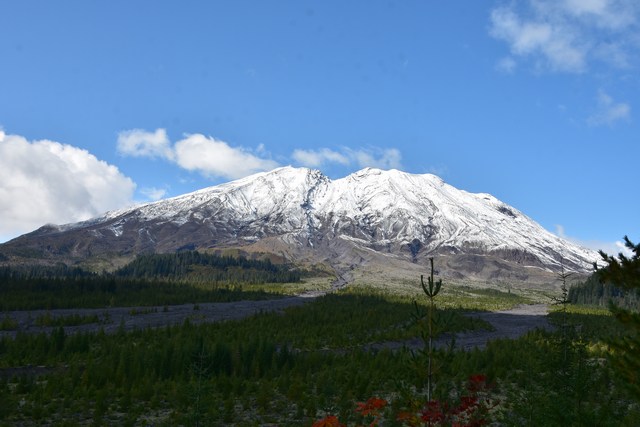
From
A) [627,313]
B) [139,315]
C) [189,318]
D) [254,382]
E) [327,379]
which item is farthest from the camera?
[139,315]

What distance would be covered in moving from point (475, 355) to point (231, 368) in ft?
59.0

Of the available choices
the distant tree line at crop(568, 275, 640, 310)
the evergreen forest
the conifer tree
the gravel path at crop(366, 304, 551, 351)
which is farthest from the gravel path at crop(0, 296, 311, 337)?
the distant tree line at crop(568, 275, 640, 310)

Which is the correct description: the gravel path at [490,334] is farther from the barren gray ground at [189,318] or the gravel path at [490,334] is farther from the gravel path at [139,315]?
the gravel path at [139,315]

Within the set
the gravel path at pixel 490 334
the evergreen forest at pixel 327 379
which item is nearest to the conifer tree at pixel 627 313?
the evergreen forest at pixel 327 379

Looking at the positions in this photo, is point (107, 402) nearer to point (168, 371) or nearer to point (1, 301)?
point (168, 371)

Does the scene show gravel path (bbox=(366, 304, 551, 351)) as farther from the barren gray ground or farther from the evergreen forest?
the evergreen forest

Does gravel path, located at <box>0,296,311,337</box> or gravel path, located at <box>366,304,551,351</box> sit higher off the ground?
gravel path, located at <box>366,304,551,351</box>

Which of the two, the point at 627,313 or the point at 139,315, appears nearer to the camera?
the point at 627,313

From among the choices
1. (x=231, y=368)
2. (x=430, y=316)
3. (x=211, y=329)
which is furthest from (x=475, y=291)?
(x=430, y=316)

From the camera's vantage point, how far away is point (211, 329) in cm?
5525

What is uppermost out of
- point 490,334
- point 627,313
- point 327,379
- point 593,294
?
point 627,313

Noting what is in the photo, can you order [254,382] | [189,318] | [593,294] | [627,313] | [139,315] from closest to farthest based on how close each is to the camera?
[627,313] < [254,382] < [189,318] < [139,315] < [593,294]

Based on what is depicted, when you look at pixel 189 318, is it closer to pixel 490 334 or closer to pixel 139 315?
pixel 139 315

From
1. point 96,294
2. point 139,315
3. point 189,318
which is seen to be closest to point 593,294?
point 189,318
